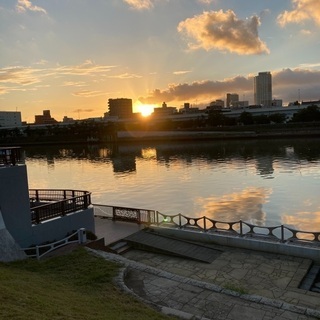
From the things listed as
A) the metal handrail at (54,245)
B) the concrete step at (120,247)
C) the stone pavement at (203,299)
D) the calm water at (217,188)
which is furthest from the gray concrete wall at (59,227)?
the calm water at (217,188)

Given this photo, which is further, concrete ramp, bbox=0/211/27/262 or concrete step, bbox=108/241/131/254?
concrete step, bbox=108/241/131/254

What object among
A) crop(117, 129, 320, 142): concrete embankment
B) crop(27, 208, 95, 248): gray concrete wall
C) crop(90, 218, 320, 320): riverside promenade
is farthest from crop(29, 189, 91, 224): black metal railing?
crop(117, 129, 320, 142): concrete embankment

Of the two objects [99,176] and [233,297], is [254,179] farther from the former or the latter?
[233,297]

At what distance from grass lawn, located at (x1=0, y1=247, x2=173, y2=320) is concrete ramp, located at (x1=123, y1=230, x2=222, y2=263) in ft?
12.4

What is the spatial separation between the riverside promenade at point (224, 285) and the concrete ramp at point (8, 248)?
259cm

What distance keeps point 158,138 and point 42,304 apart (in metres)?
116

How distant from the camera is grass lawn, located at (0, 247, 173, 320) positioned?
6.45m

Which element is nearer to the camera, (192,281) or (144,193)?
(192,281)

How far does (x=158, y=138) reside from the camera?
122125 millimetres

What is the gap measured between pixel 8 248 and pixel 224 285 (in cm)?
697

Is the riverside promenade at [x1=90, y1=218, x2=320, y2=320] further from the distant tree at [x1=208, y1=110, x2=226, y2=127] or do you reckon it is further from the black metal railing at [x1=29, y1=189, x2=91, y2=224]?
the distant tree at [x1=208, y1=110, x2=226, y2=127]

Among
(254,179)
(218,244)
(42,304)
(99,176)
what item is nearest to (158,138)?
(99,176)

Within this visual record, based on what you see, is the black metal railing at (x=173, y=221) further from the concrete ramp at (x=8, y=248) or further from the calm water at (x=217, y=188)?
the concrete ramp at (x=8, y=248)

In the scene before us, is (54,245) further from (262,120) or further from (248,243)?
(262,120)
